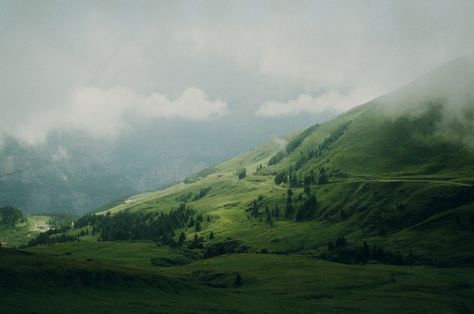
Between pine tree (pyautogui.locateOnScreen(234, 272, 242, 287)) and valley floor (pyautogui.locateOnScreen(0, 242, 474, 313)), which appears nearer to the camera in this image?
valley floor (pyautogui.locateOnScreen(0, 242, 474, 313))

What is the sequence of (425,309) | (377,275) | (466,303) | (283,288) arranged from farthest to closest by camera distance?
(377,275), (283,288), (466,303), (425,309)

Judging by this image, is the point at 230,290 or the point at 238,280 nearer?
the point at 230,290

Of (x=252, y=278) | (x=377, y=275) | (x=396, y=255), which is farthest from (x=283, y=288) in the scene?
(x=396, y=255)

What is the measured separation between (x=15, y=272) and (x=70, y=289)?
14027 mm

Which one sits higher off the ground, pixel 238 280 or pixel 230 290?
pixel 238 280

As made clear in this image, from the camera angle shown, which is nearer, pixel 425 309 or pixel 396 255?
pixel 425 309

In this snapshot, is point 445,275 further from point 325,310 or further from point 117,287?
point 117,287

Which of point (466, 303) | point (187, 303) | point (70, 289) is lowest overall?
point (466, 303)

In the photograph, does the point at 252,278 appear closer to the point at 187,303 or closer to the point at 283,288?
the point at 283,288

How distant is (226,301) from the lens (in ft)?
429

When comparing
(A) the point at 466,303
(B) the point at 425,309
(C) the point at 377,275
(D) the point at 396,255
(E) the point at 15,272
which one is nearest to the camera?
(E) the point at 15,272

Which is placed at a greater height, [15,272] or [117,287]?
[15,272]

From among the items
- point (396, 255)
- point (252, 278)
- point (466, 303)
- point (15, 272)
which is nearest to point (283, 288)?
point (252, 278)

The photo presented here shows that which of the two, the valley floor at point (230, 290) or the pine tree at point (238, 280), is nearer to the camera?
the valley floor at point (230, 290)
